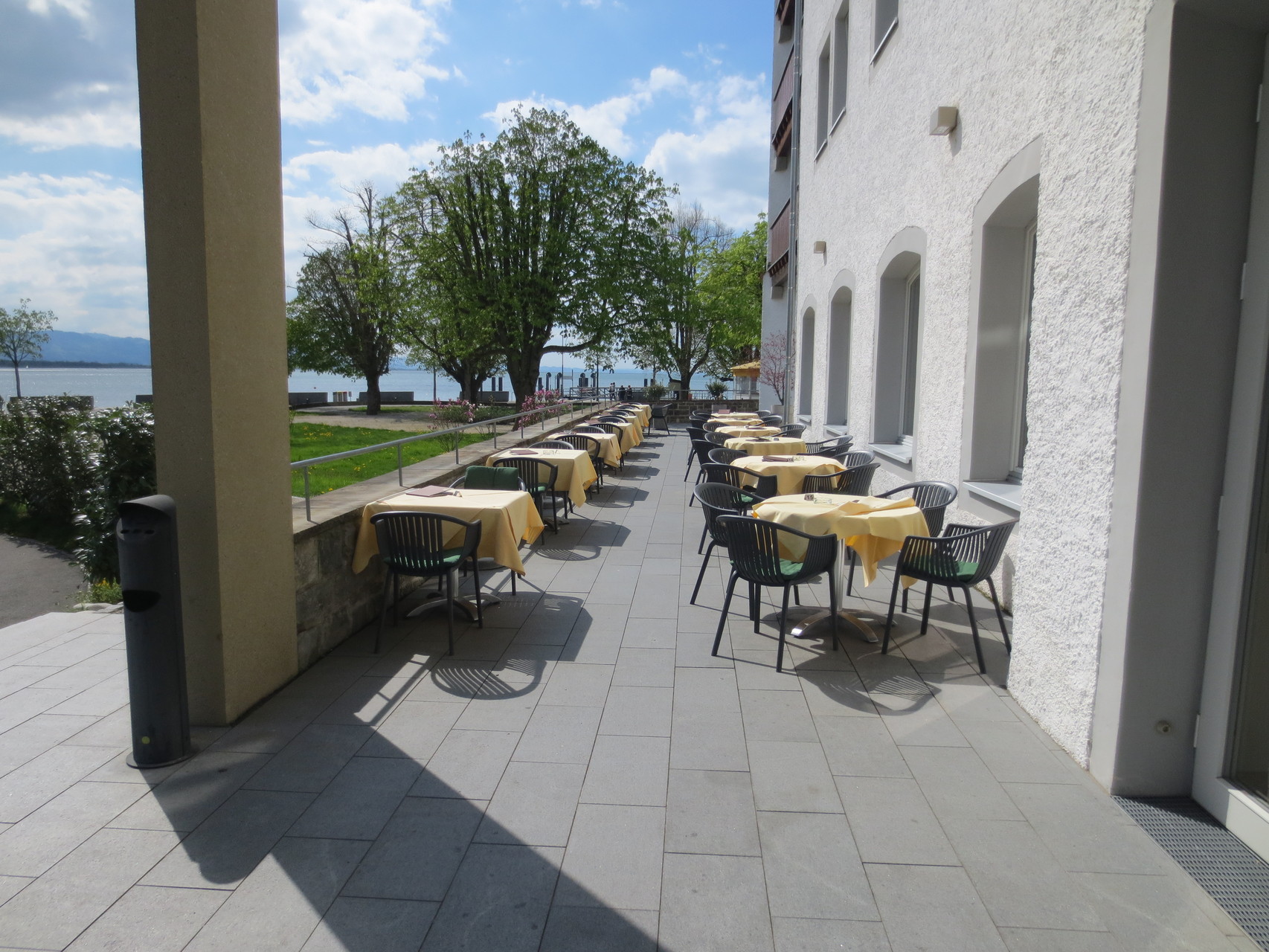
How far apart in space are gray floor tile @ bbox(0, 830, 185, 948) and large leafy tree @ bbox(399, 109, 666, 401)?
20.4 meters

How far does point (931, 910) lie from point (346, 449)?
1455cm

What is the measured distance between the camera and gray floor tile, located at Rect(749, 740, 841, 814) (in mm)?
2896

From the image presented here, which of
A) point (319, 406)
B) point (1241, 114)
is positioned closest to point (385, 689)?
point (1241, 114)

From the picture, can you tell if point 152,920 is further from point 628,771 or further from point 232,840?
point 628,771

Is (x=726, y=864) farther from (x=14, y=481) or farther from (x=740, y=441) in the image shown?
(x=14, y=481)

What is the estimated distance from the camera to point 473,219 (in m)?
23.1

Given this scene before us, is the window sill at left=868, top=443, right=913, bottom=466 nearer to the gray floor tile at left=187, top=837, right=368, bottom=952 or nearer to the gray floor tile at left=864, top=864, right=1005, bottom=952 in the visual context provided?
the gray floor tile at left=864, top=864, right=1005, bottom=952

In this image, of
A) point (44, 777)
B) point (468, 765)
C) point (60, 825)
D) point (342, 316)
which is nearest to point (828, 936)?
point (468, 765)

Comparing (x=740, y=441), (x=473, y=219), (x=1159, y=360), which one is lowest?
(x=740, y=441)

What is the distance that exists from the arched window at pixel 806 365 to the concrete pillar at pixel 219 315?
11008 millimetres

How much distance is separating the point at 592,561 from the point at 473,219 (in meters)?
18.9

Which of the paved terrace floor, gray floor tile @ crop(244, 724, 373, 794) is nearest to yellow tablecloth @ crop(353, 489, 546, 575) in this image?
the paved terrace floor

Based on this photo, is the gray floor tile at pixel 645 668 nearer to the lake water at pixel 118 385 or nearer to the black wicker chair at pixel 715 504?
the black wicker chair at pixel 715 504

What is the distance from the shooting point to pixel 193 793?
9.73ft
